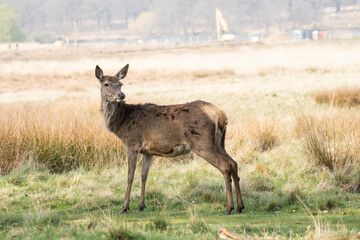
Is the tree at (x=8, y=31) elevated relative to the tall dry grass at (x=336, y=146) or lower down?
elevated

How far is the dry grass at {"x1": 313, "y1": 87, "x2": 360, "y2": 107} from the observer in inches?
784

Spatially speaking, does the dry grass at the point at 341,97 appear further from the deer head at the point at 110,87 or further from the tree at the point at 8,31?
the tree at the point at 8,31

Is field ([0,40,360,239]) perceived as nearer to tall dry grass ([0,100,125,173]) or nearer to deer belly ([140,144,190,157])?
tall dry grass ([0,100,125,173])

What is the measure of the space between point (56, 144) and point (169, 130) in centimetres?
427

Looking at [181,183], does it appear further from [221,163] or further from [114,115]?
[221,163]

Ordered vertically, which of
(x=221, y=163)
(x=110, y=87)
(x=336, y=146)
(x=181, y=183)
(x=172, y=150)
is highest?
(x=110, y=87)

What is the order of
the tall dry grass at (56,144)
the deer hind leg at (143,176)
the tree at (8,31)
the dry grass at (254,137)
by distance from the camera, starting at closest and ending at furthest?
the deer hind leg at (143,176) → the tall dry grass at (56,144) → the dry grass at (254,137) → the tree at (8,31)

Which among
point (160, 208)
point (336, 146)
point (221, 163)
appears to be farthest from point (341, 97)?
point (221, 163)

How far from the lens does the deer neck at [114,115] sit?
9508 millimetres

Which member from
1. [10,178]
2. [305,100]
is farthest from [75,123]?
[305,100]

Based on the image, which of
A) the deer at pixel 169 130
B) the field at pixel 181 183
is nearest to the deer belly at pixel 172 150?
the deer at pixel 169 130

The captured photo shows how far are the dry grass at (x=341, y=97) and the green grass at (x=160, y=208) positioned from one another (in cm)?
932

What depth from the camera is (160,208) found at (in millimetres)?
9344

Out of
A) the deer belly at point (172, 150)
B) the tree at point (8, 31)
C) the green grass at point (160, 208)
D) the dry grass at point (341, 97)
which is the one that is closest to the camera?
the green grass at point (160, 208)
